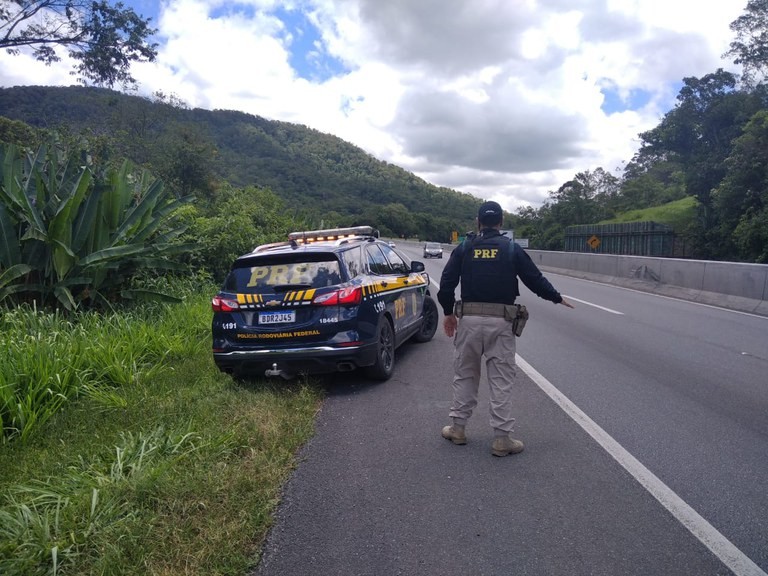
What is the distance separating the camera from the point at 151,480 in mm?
3938

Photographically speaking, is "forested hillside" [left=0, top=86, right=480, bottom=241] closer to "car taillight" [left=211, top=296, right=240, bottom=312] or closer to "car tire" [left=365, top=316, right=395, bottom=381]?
"car taillight" [left=211, top=296, right=240, bottom=312]

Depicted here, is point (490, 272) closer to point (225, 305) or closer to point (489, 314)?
point (489, 314)

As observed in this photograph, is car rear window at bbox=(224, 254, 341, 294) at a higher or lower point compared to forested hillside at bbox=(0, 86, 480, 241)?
lower

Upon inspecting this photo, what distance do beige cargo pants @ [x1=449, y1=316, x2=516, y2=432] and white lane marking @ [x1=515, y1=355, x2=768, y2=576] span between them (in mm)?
875

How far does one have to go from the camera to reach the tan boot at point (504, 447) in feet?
15.5

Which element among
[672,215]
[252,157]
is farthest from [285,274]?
[252,157]

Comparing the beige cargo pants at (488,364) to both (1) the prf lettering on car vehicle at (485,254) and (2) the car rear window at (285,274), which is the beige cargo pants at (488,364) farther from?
(2) the car rear window at (285,274)

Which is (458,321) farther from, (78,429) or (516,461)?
(78,429)

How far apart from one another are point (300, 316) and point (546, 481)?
3162mm

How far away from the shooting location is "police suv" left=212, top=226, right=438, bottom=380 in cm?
642

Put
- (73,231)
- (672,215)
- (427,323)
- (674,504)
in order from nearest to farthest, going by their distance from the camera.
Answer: (674,504) → (73,231) → (427,323) → (672,215)

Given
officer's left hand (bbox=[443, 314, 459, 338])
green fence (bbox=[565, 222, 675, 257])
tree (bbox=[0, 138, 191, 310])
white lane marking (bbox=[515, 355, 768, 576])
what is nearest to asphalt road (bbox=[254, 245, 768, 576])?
white lane marking (bbox=[515, 355, 768, 576])

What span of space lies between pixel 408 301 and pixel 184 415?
12.2ft

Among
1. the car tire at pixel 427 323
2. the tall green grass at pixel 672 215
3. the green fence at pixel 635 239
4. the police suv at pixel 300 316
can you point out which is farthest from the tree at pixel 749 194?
the police suv at pixel 300 316
